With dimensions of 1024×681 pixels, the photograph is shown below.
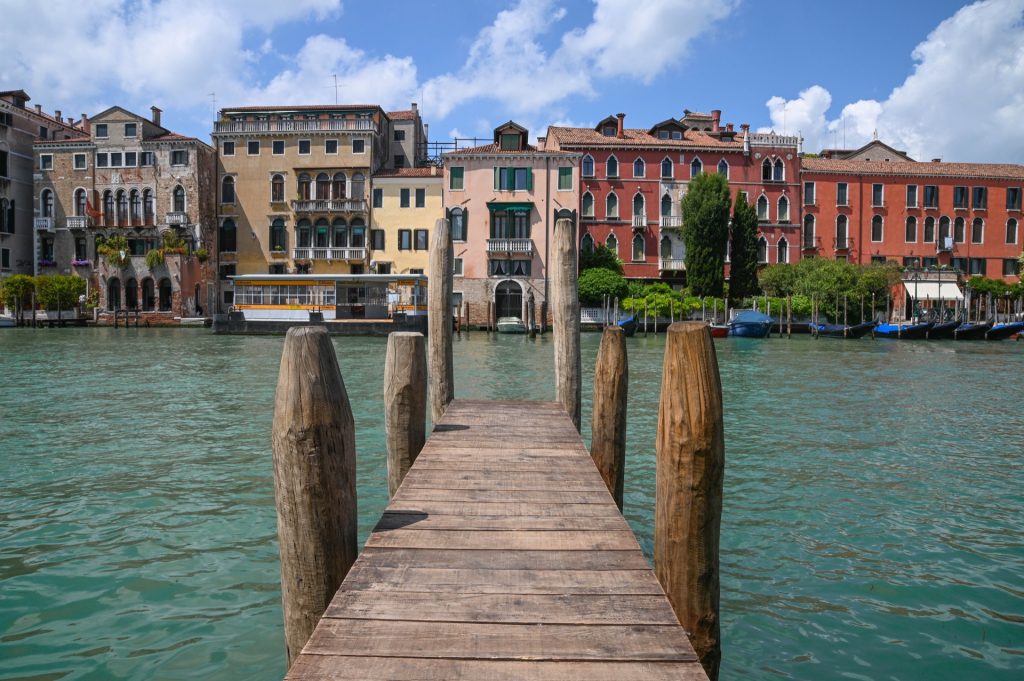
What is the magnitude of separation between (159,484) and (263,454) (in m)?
1.43

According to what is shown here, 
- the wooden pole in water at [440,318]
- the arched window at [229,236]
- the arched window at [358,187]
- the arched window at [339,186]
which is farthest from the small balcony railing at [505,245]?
the wooden pole in water at [440,318]

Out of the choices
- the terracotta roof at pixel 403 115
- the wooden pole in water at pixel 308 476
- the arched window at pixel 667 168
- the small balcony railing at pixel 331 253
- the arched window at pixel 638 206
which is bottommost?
the wooden pole in water at pixel 308 476

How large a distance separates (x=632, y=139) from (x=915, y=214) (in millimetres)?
16773

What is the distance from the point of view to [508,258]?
4006 cm

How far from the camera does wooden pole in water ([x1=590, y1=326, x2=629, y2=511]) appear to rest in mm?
5637

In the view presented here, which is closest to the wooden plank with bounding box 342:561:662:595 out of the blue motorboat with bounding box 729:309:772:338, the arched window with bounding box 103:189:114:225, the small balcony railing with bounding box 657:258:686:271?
the blue motorboat with bounding box 729:309:772:338

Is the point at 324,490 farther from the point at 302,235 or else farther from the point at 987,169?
the point at 987,169

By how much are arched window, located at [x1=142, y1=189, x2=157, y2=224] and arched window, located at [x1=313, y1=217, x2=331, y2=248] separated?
8928mm

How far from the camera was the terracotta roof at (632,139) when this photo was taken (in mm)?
40031

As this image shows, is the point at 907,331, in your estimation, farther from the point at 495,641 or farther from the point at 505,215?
the point at 495,641

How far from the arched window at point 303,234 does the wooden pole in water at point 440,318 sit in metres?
36.6

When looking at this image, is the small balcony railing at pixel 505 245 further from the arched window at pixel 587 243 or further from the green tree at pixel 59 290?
the green tree at pixel 59 290

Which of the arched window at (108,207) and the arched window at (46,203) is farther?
the arched window at (46,203)

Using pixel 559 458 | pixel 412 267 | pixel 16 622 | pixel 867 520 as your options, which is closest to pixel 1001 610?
pixel 867 520
